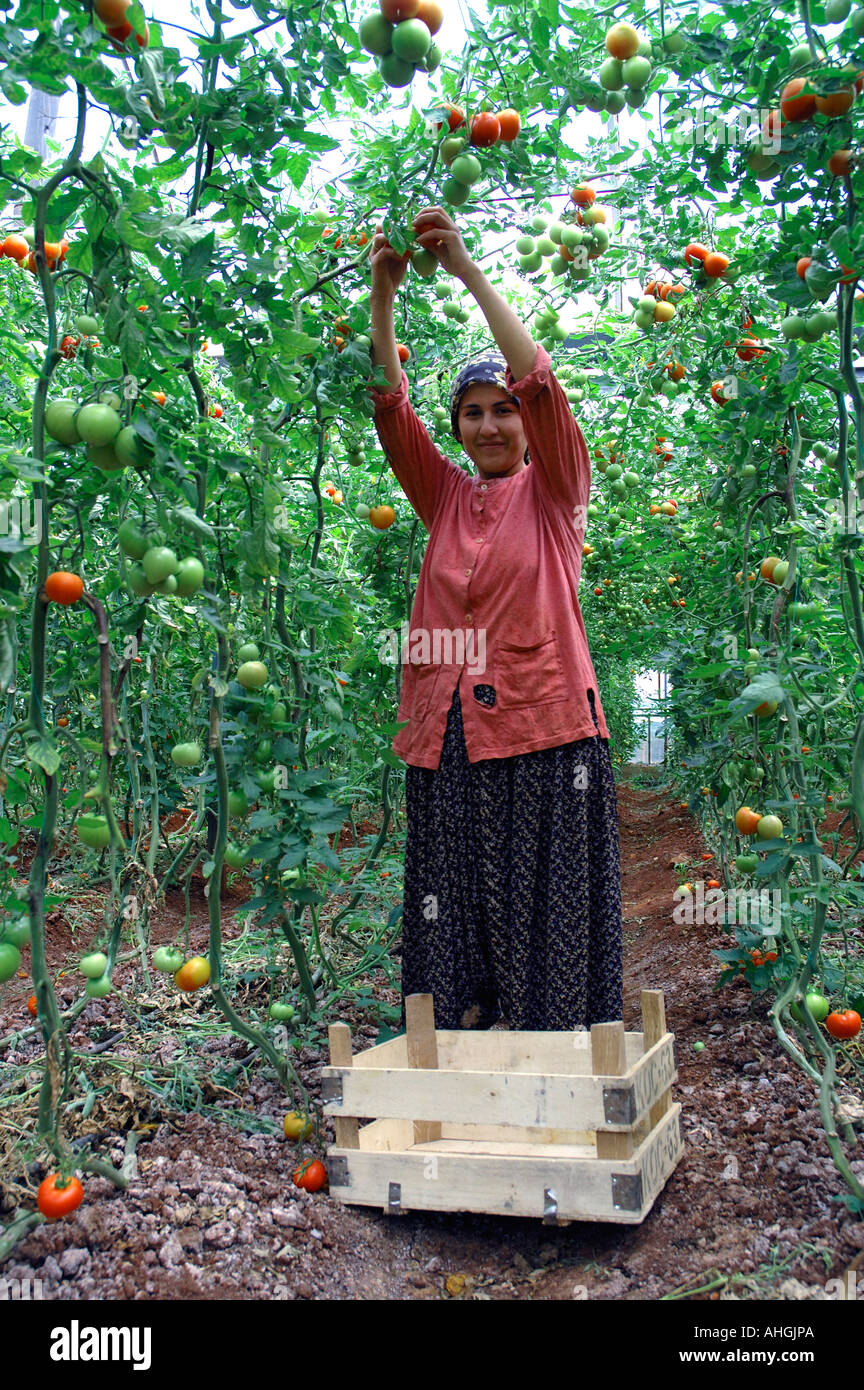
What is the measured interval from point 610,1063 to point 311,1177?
60cm

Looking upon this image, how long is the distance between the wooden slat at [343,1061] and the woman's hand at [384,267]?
1481 millimetres

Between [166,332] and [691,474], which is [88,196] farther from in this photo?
[691,474]

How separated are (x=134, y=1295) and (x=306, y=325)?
178cm

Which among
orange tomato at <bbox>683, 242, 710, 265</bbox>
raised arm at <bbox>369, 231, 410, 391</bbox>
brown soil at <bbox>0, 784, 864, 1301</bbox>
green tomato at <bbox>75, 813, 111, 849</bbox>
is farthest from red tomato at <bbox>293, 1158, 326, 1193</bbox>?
orange tomato at <bbox>683, 242, 710, 265</bbox>

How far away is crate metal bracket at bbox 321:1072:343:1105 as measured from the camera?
1.77 meters

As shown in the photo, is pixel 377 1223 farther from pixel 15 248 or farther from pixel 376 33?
pixel 15 248

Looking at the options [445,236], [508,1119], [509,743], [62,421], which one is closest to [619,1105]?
[508,1119]

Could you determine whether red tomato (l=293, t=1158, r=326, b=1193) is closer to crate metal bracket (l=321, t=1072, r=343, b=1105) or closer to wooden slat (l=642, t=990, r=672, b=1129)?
crate metal bracket (l=321, t=1072, r=343, b=1105)

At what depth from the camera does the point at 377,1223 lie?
68.7 inches

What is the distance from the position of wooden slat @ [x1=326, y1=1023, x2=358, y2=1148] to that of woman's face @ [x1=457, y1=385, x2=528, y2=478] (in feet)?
4.12

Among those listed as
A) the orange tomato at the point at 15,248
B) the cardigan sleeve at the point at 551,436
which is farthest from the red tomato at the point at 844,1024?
the orange tomato at the point at 15,248

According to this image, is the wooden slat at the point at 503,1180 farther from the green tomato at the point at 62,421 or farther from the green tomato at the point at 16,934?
the green tomato at the point at 62,421

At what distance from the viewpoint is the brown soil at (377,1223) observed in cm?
147

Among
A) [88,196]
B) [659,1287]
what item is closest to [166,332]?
[88,196]
